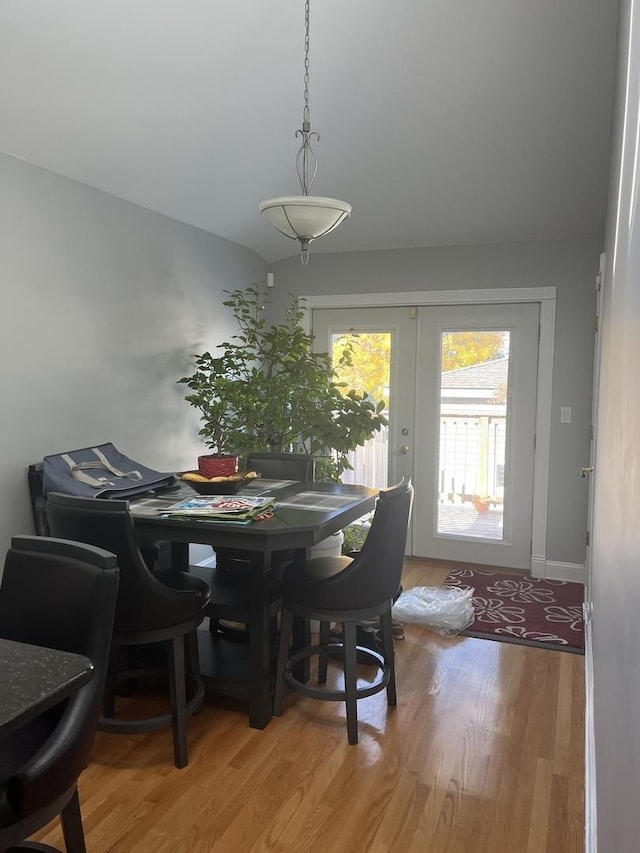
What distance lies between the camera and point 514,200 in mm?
3793

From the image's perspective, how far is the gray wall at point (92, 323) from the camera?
8.95ft

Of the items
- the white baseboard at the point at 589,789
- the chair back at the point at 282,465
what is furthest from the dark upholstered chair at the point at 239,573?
the white baseboard at the point at 589,789

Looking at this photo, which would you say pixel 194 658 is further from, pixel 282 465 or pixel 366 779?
pixel 282 465

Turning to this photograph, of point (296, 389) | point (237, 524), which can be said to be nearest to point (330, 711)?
point (237, 524)

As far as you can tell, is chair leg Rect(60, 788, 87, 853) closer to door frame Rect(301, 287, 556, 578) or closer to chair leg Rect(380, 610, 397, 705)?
chair leg Rect(380, 610, 397, 705)

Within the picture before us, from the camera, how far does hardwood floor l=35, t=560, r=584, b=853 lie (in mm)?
1876

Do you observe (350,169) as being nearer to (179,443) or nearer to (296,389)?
(296,389)

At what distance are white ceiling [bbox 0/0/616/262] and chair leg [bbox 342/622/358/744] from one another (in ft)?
7.39

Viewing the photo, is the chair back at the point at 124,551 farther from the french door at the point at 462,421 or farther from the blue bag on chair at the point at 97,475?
the french door at the point at 462,421

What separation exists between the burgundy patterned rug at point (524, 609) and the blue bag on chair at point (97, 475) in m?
1.83

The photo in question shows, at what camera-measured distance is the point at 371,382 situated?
4734 millimetres

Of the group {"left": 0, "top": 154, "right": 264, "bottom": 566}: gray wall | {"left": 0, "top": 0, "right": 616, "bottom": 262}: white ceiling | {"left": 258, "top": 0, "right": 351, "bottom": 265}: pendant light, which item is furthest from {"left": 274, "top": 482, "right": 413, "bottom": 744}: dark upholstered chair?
{"left": 0, "top": 0, "right": 616, "bottom": 262}: white ceiling

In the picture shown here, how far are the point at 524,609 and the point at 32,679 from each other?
3166mm

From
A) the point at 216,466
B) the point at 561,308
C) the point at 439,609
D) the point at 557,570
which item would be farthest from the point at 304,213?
the point at 557,570
